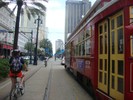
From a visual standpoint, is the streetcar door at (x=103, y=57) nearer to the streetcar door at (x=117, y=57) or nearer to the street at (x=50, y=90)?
the streetcar door at (x=117, y=57)

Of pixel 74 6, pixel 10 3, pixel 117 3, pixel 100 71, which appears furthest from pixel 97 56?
pixel 74 6

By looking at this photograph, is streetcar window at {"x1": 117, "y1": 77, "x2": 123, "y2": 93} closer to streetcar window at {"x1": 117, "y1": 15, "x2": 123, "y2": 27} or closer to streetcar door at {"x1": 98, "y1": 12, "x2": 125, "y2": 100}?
streetcar door at {"x1": 98, "y1": 12, "x2": 125, "y2": 100}

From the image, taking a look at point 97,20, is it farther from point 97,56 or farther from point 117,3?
point 117,3

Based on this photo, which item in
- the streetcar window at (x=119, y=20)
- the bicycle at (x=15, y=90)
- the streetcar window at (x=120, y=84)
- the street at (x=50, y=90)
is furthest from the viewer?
the street at (x=50, y=90)

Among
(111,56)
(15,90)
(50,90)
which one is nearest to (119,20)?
(111,56)

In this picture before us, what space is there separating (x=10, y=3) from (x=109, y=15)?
20.1m

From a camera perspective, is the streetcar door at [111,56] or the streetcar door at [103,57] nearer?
the streetcar door at [111,56]

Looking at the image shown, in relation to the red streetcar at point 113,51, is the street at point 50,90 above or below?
below

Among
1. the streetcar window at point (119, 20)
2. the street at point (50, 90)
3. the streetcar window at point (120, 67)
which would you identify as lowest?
the street at point (50, 90)

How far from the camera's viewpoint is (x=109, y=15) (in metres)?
8.67

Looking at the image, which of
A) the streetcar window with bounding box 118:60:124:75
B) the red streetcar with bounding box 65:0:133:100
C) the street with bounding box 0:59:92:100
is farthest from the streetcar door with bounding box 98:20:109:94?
the street with bounding box 0:59:92:100

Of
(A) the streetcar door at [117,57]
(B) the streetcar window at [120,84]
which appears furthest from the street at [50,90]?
(B) the streetcar window at [120,84]

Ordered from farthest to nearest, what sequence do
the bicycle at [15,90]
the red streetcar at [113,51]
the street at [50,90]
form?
1. the street at [50,90]
2. the bicycle at [15,90]
3. the red streetcar at [113,51]

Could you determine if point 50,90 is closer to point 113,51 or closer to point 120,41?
point 113,51
